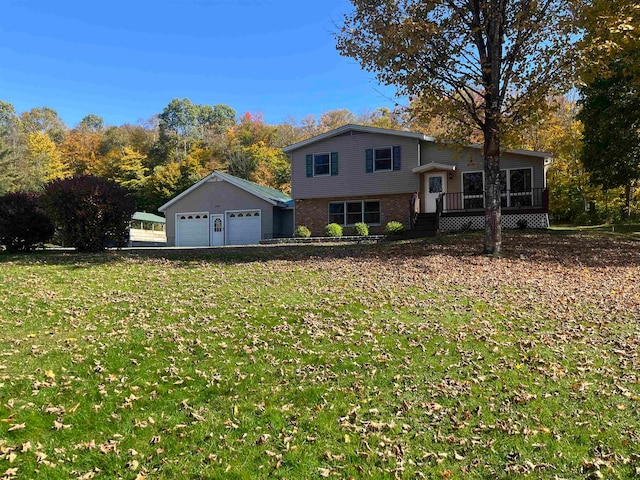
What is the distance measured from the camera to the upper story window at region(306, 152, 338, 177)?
22797 millimetres

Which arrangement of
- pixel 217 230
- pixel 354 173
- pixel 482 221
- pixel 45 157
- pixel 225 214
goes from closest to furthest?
1. pixel 482 221
2. pixel 354 173
3. pixel 225 214
4. pixel 217 230
5. pixel 45 157

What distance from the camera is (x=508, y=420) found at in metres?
3.78

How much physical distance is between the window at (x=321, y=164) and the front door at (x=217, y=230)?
6774mm

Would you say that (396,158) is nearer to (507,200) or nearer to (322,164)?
(322,164)

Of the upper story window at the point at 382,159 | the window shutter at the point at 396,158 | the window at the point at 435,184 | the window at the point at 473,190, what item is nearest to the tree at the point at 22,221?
the upper story window at the point at 382,159

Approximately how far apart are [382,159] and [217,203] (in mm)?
10202

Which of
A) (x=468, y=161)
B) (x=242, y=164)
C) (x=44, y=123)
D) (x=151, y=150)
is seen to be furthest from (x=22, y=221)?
(x=44, y=123)

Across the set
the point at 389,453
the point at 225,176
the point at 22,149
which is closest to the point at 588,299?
the point at 389,453

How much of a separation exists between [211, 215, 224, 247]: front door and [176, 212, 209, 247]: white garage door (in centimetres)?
36

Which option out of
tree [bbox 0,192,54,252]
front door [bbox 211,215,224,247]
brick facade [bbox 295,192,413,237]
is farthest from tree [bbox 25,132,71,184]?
tree [bbox 0,192,54,252]

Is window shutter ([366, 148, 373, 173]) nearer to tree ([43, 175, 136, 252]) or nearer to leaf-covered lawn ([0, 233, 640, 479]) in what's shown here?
tree ([43, 175, 136, 252])

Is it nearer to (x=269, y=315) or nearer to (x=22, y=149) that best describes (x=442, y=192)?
(x=269, y=315)

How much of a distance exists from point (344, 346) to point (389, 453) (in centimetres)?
207

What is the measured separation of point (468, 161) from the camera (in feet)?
68.8
